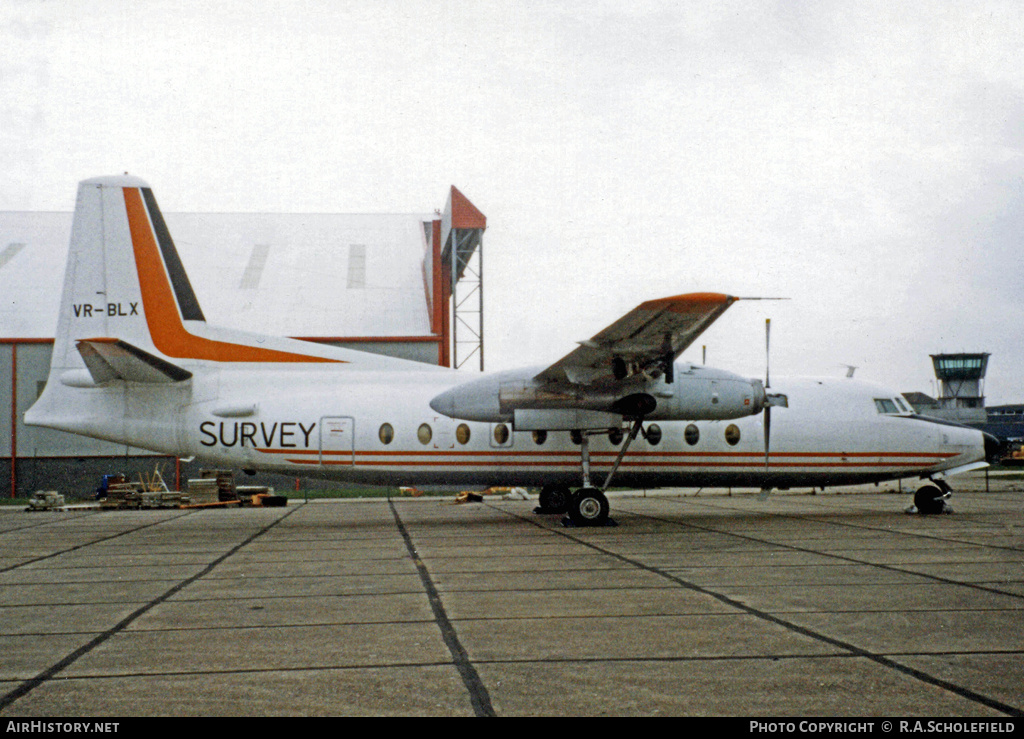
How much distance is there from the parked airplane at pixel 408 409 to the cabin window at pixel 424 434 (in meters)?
0.08

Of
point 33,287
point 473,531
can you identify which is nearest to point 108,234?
point 473,531

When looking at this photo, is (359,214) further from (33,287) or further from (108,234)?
(108,234)

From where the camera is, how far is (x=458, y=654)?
6.32 m

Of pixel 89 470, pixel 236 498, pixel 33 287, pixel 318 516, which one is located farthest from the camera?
pixel 33 287

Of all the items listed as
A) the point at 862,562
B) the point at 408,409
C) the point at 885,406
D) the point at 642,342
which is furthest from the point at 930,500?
the point at 408,409

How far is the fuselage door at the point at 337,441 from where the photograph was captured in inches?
681

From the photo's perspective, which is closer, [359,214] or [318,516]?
[318,516]

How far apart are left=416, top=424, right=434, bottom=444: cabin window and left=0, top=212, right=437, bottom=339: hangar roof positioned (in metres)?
17.5

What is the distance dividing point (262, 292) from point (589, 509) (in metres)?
24.6

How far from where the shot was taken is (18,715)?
4.88m

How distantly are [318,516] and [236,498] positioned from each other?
322 inches

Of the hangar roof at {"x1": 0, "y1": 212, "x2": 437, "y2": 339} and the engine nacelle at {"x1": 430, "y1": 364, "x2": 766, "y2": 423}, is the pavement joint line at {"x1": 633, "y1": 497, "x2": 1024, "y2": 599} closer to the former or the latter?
the engine nacelle at {"x1": 430, "y1": 364, "x2": 766, "y2": 423}

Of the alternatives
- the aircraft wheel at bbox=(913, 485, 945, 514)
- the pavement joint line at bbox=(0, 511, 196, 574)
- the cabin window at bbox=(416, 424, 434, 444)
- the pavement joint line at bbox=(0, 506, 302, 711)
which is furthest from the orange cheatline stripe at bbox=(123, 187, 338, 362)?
the aircraft wheel at bbox=(913, 485, 945, 514)

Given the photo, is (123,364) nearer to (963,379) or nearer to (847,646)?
(847,646)
